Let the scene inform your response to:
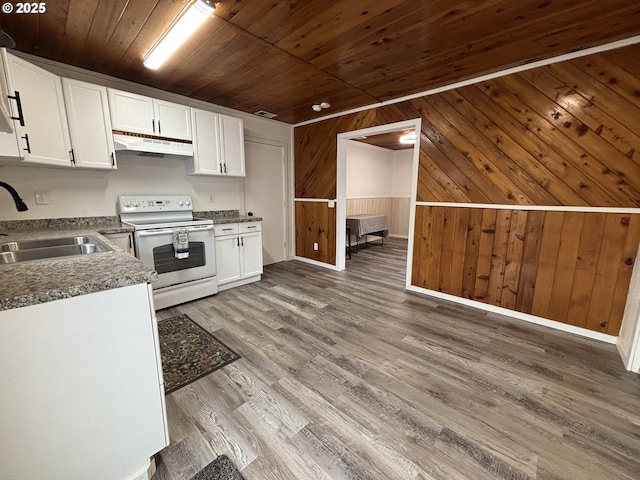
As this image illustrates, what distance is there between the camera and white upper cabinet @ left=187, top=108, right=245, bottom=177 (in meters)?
3.29

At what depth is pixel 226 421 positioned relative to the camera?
154 cm

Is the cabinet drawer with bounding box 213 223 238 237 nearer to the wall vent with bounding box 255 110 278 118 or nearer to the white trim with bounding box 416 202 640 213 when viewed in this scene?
the wall vent with bounding box 255 110 278 118

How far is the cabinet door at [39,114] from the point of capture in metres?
2.03

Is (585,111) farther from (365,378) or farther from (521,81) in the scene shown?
(365,378)

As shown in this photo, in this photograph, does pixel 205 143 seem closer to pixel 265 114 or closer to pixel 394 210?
pixel 265 114

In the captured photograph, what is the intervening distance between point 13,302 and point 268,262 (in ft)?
13.0

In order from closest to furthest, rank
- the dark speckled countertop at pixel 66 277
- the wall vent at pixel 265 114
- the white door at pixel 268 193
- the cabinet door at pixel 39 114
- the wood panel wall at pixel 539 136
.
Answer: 1. the dark speckled countertop at pixel 66 277
2. the cabinet door at pixel 39 114
3. the wood panel wall at pixel 539 136
4. the wall vent at pixel 265 114
5. the white door at pixel 268 193

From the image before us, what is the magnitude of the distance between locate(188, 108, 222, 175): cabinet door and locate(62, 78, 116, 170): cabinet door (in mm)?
846

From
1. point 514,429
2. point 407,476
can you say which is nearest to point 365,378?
point 407,476

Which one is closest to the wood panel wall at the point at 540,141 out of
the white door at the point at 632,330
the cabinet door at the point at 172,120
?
the white door at the point at 632,330

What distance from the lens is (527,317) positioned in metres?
2.73

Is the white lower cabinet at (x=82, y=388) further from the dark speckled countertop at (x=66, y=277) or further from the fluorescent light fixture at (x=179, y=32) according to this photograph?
the fluorescent light fixture at (x=179, y=32)

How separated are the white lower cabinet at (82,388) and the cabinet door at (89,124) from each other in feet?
7.69

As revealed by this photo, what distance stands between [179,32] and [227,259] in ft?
7.87
